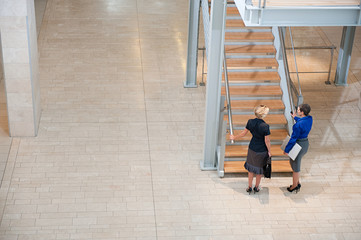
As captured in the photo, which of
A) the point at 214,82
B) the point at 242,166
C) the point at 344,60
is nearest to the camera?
the point at 214,82

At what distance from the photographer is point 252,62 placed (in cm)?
1118

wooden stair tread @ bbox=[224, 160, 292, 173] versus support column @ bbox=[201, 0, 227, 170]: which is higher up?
support column @ bbox=[201, 0, 227, 170]

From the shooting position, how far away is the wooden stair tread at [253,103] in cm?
1048

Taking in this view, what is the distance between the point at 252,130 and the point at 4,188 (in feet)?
13.7

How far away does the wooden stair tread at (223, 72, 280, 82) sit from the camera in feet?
35.7

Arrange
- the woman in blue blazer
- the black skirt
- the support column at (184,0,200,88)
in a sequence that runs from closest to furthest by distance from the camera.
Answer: the woman in blue blazer, the black skirt, the support column at (184,0,200,88)


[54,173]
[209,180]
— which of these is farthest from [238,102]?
[54,173]

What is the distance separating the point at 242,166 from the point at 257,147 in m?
1.08

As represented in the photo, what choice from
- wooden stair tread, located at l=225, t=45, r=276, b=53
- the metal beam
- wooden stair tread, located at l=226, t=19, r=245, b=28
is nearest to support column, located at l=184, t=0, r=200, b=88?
wooden stair tread, located at l=226, t=19, r=245, b=28

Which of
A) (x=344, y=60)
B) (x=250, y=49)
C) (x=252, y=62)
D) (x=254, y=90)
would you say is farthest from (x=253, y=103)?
(x=344, y=60)

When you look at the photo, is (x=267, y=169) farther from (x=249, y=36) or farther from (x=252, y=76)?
(x=249, y=36)

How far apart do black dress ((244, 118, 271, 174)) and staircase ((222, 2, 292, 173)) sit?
71 centimetres

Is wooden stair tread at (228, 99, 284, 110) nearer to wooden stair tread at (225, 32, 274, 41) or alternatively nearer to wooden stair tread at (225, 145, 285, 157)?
wooden stair tread at (225, 145, 285, 157)

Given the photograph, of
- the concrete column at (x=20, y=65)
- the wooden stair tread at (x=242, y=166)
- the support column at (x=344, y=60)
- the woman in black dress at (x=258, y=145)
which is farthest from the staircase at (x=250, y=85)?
the concrete column at (x=20, y=65)
